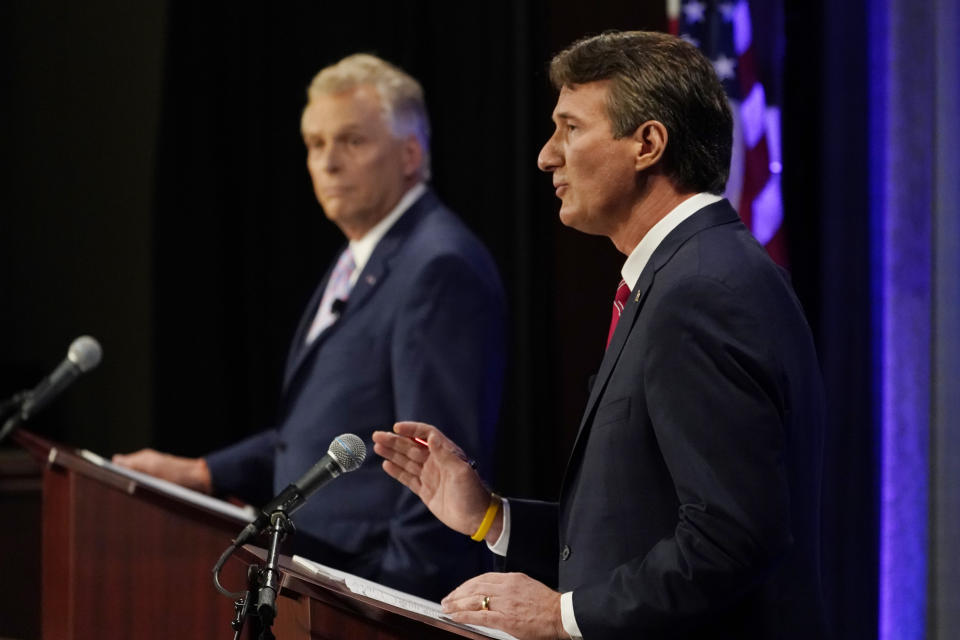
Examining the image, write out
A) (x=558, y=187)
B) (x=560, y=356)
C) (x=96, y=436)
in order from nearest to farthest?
1. (x=558, y=187)
2. (x=560, y=356)
3. (x=96, y=436)

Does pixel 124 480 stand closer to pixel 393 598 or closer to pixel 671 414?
pixel 393 598

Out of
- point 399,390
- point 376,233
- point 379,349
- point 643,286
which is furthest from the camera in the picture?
point 376,233

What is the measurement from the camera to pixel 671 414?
1.61m

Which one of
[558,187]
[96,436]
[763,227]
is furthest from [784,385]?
[96,436]

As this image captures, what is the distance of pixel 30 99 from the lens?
20.5 feet

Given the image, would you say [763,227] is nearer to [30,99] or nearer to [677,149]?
[677,149]

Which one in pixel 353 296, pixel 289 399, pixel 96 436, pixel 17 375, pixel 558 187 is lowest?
pixel 96 436

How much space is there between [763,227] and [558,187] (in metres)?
1.29

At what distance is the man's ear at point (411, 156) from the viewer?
10.6 feet

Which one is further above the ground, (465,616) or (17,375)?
(465,616)

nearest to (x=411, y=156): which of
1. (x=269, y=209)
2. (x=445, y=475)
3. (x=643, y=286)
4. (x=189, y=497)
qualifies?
(x=189, y=497)

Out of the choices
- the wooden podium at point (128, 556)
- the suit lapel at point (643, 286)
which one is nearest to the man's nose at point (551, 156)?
the suit lapel at point (643, 286)

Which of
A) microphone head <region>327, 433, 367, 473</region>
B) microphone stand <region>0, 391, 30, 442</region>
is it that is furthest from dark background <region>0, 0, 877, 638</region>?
microphone stand <region>0, 391, 30, 442</region>

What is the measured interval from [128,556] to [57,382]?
463mm
